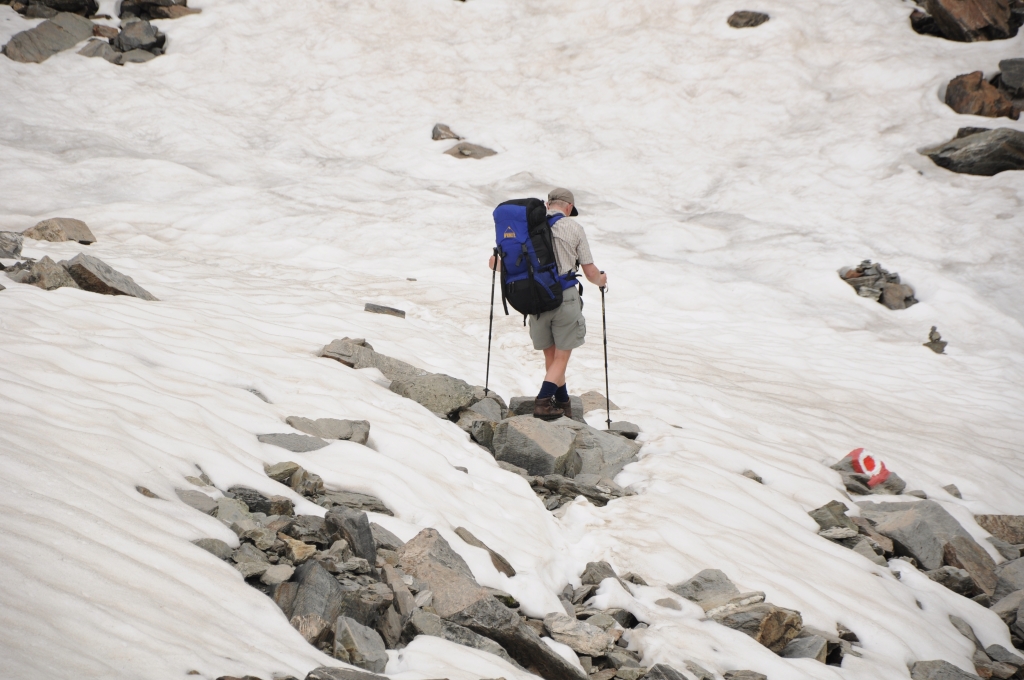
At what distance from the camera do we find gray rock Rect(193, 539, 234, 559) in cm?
375

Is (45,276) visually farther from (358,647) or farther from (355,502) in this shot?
(358,647)

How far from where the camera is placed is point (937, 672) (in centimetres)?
527

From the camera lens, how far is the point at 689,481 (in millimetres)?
7332

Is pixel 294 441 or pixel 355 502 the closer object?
pixel 355 502

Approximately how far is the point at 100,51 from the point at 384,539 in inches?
882

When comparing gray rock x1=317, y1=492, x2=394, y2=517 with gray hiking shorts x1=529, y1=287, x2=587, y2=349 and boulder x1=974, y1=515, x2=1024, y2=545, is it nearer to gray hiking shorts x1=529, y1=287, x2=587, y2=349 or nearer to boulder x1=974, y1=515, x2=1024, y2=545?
gray hiking shorts x1=529, y1=287, x2=587, y2=349

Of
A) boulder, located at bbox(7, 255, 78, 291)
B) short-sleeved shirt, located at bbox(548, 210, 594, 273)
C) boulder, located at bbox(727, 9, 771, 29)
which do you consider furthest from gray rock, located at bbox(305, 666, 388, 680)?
boulder, located at bbox(727, 9, 771, 29)

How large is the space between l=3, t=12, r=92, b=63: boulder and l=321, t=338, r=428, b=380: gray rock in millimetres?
18300

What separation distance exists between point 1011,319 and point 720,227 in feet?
21.0

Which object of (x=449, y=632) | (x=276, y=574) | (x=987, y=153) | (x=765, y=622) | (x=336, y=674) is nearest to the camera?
(x=336, y=674)

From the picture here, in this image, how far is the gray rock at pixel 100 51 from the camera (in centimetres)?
2133

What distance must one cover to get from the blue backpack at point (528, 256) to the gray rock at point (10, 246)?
6.25 meters

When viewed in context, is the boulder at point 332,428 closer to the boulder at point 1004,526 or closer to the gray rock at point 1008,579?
the gray rock at point 1008,579

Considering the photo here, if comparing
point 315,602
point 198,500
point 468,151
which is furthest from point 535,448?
point 468,151
